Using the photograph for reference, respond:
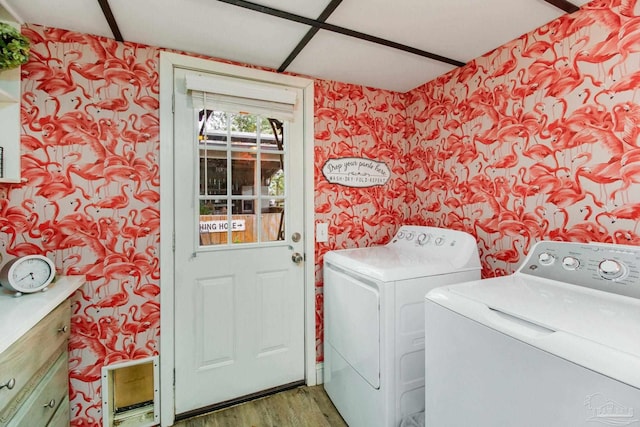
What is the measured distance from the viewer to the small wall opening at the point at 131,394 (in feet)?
5.46

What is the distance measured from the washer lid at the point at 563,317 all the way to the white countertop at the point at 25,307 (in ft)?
4.68

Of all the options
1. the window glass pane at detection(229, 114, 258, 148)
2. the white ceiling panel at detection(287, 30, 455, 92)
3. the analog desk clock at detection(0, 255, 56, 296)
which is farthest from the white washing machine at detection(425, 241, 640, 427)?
the analog desk clock at detection(0, 255, 56, 296)

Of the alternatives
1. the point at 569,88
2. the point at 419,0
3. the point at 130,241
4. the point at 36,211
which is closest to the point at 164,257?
the point at 130,241

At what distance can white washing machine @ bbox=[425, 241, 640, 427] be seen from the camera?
0.71m

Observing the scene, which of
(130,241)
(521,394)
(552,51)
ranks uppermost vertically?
(552,51)

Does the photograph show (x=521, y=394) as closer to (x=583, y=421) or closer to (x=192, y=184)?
(x=583, y=421)

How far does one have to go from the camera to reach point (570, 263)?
1272mm

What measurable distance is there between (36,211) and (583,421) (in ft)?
7.40

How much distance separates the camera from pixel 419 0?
1.35 metres

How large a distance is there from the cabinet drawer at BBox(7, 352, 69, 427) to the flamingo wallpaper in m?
0.17

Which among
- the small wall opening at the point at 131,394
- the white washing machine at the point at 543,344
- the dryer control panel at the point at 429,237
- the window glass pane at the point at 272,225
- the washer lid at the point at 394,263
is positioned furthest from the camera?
the window glass pane at the point at 272,225

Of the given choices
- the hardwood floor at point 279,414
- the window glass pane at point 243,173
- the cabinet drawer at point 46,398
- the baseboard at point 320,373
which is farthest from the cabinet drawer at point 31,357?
the baseboard at point 320,373

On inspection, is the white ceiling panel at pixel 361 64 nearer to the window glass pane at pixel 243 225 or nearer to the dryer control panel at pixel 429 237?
the window glass pane at pixel 243 225

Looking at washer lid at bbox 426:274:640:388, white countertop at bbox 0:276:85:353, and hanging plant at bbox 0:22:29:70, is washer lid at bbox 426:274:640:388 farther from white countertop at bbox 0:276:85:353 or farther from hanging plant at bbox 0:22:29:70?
hanging plant at bbox 0:22:29:70
